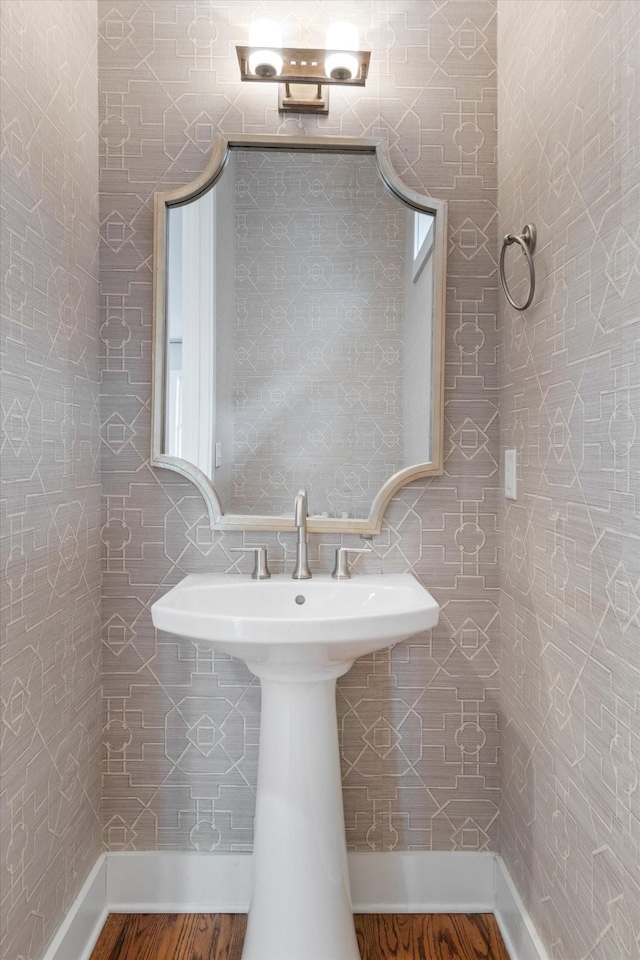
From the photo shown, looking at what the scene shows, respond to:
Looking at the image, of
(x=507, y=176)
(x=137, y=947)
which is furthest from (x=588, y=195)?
A: (x=137, y=947)

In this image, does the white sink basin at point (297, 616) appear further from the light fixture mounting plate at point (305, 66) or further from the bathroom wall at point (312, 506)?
the light fixture mounting plate at point (305, 66)

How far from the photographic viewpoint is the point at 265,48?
56.6 inches

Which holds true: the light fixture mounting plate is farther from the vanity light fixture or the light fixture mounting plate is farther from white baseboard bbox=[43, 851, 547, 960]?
white baseboard bbox=[43, 851, 547, 960]

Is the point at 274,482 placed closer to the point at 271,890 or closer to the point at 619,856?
the point at 271,890

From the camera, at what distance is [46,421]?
1.27 m

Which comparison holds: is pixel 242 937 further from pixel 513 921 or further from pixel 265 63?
pixel 265 63

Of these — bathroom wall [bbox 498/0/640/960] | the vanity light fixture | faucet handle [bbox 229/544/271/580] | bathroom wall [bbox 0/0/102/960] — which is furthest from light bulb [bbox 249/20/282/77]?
faucet handle [bbox 229/544/271/580]

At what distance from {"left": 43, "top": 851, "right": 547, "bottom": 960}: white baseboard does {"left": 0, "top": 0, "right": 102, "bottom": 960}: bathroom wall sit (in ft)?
0.46

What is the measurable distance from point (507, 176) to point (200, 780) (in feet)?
5.47

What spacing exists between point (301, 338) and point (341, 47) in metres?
0.66

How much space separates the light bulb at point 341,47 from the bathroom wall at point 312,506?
0.36ft

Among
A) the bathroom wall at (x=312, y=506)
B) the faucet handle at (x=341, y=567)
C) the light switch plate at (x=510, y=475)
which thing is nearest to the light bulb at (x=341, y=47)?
the bathroom wall at (x=312, y=506)

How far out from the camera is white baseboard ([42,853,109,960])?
131 centimetres

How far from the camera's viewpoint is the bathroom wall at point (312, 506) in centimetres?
156
